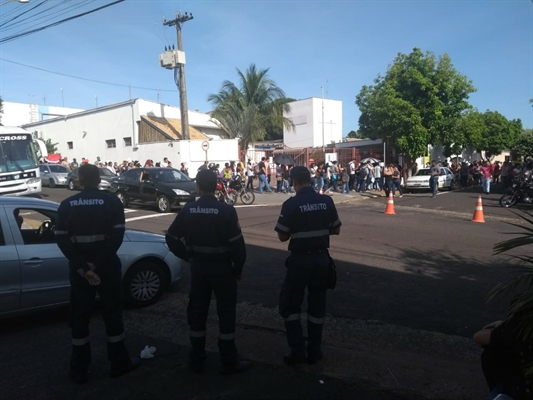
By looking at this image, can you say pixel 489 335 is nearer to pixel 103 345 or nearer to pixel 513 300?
pixel 513 300

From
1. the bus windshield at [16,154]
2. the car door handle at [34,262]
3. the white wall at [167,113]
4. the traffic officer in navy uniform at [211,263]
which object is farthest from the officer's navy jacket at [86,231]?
the white wall at [167,113]

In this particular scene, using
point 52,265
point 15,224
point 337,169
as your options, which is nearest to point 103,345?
point 52,265

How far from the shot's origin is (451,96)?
29.3 m

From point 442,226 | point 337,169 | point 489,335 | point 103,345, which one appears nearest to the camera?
point 489,335

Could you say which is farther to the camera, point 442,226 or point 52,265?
point 442,226

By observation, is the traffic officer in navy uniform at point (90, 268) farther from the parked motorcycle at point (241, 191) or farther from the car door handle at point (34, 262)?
the parked motorcycle at point (241, 191)

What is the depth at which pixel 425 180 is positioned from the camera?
24.8m

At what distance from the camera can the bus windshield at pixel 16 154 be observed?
16.8m

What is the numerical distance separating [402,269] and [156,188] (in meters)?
10.4

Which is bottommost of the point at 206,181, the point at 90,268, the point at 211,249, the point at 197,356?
the point at 197,356

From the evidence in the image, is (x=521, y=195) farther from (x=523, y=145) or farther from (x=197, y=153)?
(x=523, y=145)

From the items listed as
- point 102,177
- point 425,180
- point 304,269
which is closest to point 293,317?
point 304,269

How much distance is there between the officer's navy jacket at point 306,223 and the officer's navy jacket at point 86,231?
150 centimetres

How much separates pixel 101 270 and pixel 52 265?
1.65 metres
